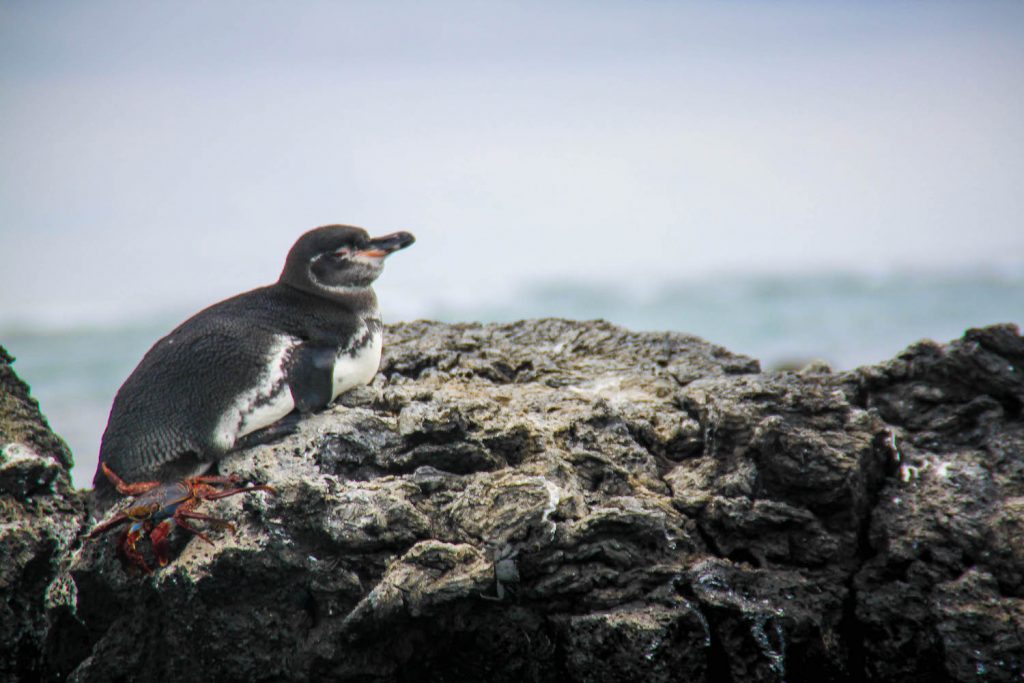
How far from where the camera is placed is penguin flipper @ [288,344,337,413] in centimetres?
403

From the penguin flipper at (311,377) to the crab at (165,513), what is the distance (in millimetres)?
487

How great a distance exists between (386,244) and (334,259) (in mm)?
244

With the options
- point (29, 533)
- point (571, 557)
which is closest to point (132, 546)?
point (29, 533)

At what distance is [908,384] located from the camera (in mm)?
4129

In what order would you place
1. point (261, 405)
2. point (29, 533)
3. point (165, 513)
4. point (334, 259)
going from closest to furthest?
1. point (165, 513)
2. point (29, 533)
3. point (261, 405)
4. point (334, 259)

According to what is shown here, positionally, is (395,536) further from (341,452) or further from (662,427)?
(662,427)

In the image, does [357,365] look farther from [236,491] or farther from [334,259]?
[236,491]

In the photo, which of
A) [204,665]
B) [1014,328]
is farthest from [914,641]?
[204,665]

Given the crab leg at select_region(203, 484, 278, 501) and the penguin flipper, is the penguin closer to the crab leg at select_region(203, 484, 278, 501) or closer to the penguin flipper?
the penguin flipper

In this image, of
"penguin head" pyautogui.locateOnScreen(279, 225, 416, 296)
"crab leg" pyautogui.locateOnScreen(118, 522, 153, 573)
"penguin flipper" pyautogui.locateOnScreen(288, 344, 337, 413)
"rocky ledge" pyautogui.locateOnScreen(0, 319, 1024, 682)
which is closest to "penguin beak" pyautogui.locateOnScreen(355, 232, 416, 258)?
"penguin head" pyautogui.locateOnScreen(279, 225, 416, 296)

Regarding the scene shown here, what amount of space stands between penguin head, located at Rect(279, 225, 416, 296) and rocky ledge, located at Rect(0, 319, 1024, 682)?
2.57 ft

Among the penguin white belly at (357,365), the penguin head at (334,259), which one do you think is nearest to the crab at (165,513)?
the penguin white belly at (357,365)

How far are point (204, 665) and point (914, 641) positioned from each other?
220cm

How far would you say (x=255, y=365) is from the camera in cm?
401
